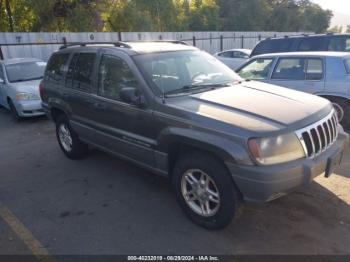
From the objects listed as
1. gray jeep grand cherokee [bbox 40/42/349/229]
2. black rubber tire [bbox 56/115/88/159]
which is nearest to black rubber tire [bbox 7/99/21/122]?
black rubber tire [bbox 56/115/88/159]

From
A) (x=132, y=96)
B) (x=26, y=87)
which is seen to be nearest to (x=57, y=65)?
(x=132, y=96)

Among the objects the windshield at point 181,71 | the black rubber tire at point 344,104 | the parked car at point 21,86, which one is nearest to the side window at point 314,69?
the black rubber tire at point 344,104

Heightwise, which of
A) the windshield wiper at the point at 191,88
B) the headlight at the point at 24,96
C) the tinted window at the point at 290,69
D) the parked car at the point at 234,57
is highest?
the windshield wiper at the point at 191,88

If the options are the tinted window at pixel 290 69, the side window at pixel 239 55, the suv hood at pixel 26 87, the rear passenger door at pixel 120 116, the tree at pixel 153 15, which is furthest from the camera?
the tree at pixel 153 15

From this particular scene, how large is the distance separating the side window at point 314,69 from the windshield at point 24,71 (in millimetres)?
7283

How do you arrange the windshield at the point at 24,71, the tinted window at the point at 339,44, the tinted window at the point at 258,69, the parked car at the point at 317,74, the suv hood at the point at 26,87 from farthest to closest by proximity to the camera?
the windshield at the point at 24,71 < the suv hood at the point at 26,87 < the tinted window at the point at 339,44 < the tinted window at the point at 258,69 < the parked car at the point at 317,74

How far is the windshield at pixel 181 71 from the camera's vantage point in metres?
4.05

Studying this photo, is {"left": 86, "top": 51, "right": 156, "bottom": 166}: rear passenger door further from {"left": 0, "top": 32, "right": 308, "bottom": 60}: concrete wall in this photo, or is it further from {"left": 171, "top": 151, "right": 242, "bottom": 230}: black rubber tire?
{"left": 0, "top": 32, "right": 308, "bottom": 60}: concrete wall

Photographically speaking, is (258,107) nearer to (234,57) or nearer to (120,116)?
(120,116)

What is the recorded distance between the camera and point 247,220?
3773 millimetres

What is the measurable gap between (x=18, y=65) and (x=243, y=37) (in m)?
18.9

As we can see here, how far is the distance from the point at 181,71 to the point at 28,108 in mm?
5972

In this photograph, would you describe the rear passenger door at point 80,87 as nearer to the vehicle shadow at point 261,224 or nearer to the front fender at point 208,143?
the vehicle shadow at point 261,224

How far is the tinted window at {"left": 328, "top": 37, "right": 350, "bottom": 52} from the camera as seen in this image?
869 cm
